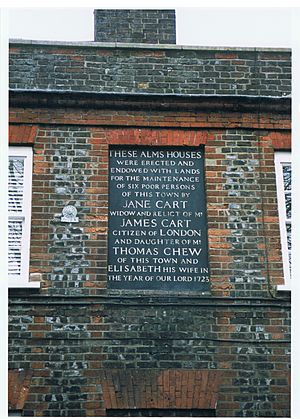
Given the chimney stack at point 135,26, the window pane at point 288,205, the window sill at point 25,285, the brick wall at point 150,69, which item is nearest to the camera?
the window sill at point 25,285

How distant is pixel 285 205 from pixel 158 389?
2.62 m

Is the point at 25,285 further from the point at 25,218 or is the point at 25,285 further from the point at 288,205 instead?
the point at 288,205

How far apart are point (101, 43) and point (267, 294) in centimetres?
370

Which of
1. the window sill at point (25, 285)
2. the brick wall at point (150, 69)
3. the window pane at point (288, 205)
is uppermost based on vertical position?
the brick wall at point (150, 69)

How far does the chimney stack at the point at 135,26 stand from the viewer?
10.9 m

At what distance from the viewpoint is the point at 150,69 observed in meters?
10.1

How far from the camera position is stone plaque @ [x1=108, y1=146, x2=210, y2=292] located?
9.14 m

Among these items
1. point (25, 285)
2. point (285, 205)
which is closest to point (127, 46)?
point (285, 205)

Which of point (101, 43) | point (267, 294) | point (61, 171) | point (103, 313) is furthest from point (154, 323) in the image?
point (101, 43)

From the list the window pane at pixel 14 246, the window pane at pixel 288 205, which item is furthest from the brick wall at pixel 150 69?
the window pane at pixel 14 246

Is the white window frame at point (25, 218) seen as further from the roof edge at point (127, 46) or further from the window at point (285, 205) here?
the window at point (285, 205)

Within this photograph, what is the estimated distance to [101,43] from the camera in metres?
10.1

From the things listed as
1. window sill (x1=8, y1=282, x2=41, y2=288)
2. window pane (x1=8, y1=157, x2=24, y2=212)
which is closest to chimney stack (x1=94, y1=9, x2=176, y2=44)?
window pane (x1=8, y1=157, x2=24, y2=212)

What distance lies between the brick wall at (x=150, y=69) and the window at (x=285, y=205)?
93cm
